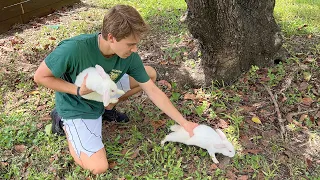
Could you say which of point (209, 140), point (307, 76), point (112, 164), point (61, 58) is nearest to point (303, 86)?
point (307, 76)

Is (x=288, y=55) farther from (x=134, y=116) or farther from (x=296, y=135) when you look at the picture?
(x=134, y=116)

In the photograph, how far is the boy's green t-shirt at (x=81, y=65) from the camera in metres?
2.29

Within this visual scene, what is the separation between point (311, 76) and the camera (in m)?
3.36

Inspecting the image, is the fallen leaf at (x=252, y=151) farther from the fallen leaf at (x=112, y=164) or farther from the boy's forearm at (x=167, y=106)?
the fallen leaf at (x=112, y=164)

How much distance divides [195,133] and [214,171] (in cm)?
32

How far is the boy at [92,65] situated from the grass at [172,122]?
0.48 ft

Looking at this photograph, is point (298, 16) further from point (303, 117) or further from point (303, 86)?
point (303, 117)

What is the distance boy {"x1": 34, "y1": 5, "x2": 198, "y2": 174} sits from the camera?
218 centimetres

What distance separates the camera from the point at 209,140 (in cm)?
252

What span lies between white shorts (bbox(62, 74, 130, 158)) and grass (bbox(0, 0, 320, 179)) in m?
0.14

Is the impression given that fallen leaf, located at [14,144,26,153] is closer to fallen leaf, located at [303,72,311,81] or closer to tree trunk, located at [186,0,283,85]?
tree trunk, located at [186,0,283,85]

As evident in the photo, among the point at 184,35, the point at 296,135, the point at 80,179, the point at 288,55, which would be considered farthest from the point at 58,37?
the point at 296,135

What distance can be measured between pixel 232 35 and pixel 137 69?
111cm

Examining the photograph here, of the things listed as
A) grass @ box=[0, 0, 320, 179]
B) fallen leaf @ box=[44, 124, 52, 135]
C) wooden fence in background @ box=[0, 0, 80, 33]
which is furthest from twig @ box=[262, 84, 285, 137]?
wooden fence in background @ box=[0, 0, 80, 33]
